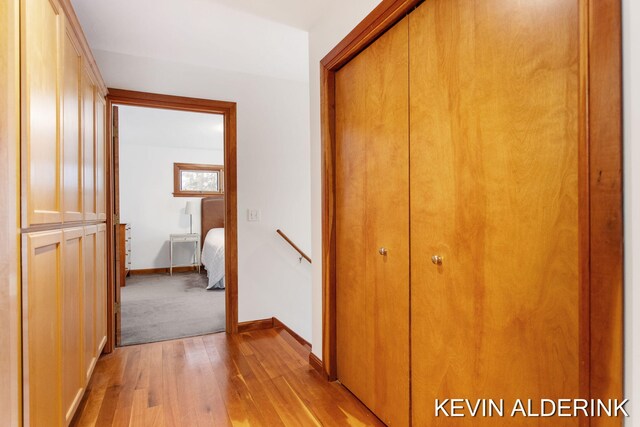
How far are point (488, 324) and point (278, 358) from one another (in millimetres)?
1677

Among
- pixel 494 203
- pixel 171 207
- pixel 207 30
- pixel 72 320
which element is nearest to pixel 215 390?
pixel 72 320

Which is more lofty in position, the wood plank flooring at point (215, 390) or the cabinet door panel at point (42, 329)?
the cabinet door panel at point (42, 329)

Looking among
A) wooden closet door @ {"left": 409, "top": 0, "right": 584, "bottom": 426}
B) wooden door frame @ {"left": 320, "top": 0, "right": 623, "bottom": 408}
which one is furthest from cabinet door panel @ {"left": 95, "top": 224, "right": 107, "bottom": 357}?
wooden door frame @ {"left": 320, "top": 0, "right": 623, "bottom": 408}

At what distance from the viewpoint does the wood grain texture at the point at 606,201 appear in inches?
29.8

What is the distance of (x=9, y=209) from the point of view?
0.99 m

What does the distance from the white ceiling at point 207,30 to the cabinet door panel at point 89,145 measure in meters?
0.50

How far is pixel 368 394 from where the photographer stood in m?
1.76

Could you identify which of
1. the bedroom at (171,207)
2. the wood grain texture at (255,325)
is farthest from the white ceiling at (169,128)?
the wood grain texture at (255,325)

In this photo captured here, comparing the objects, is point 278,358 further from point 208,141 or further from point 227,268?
point 208,141

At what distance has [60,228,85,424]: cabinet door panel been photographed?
4.70 ft

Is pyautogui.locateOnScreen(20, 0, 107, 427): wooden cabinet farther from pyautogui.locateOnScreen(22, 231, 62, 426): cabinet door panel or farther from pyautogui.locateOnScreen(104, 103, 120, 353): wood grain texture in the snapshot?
pyautogui.locateOnScreen(104, 103, 120, 353): wood grain texture

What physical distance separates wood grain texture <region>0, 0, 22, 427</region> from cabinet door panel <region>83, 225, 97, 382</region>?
0.83 m

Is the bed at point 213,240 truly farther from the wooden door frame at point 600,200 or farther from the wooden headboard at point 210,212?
the wooden door frame at point 600,200

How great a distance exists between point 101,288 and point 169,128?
3.04 metres
